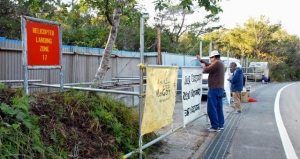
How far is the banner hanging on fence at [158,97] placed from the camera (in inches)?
163

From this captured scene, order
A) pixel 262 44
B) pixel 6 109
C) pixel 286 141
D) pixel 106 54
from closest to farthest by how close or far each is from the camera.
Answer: pixel 6 109, pixel 286 141, pixel 106 54, pixel 262 44

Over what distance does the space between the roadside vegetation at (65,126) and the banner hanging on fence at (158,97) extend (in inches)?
21.1

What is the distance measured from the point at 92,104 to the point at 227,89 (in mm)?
7836

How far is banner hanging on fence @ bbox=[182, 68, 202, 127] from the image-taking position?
5.80 m

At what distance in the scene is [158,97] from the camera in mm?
4402

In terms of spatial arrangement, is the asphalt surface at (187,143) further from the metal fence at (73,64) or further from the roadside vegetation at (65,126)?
the metal fence at (73,64)

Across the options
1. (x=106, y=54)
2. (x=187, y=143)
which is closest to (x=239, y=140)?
(x=187, y=143)

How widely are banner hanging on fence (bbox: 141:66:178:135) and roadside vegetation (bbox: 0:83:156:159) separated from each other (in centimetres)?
54

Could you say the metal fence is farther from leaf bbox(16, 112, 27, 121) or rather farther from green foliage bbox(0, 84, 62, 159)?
leaf bbox(16, 112, 27, 121)

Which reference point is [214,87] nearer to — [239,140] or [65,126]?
[239,140]

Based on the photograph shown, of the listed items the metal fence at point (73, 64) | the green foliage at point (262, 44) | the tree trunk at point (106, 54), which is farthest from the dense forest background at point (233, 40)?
the tree trunk at point (106, 54)

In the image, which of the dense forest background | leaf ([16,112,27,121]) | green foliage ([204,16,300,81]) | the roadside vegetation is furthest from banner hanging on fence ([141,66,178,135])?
green foliage ([204,16,300,81])

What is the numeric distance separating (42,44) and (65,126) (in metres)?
1.51

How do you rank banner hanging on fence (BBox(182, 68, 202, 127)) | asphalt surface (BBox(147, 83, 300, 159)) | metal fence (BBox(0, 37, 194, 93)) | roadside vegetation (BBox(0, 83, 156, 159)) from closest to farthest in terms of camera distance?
1. roadside vegetation (BBox(0, 83, 156, 159))
2. asphalt surface (BBox(147, 83, 300, 159))
3. banner hanging on fence (BBox(182, 68, 202, 127))
4. metal fence (BBox(0, 37, 194, 93))
